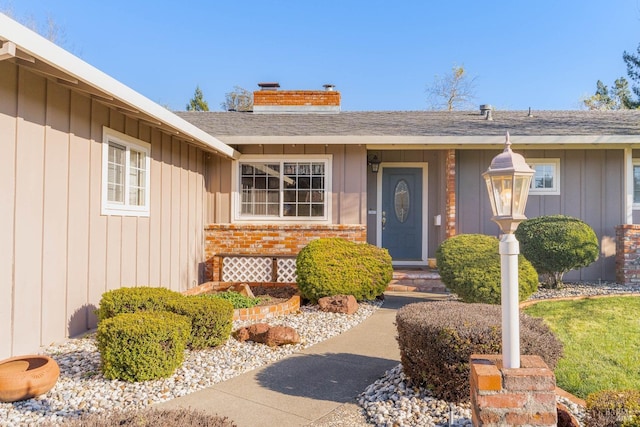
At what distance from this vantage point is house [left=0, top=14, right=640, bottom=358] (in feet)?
12.8

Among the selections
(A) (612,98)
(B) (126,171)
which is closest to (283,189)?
(B) (126,171)

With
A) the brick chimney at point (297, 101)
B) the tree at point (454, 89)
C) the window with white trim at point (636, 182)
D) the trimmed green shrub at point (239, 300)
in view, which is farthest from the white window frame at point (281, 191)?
the tree at point (454, 89)

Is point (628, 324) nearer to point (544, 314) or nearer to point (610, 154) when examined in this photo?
point (544, 314)

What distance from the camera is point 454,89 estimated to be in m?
24.3

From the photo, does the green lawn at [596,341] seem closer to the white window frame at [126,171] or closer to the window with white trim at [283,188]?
the window with white trim at [283,188]

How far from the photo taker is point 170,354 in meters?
3.39

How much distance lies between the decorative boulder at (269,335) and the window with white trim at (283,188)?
3.95 meters

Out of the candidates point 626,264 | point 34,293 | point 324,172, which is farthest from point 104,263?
point 626,264

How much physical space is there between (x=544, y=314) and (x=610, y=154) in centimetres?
498

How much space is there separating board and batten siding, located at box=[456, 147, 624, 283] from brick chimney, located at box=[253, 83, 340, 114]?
4009 mm

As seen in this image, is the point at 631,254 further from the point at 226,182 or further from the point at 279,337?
the point at 226,182

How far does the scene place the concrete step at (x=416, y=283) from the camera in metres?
7.64

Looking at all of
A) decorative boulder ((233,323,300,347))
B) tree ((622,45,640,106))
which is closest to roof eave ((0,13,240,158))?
decorative boulder ((233,323,300,347))

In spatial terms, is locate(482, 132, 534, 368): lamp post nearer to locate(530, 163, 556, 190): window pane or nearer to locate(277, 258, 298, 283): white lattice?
locate(277, 258, 298, 283): white lattice
